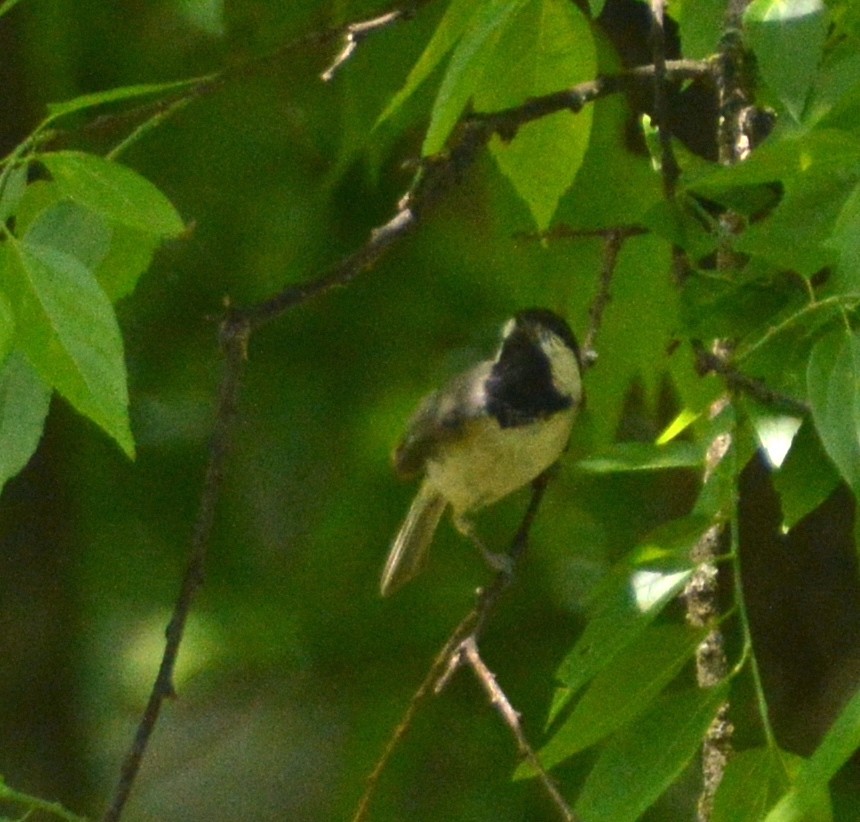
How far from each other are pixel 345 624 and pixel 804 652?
64 cm

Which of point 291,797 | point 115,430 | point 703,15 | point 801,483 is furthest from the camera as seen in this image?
point 291,797

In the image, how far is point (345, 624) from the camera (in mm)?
2129

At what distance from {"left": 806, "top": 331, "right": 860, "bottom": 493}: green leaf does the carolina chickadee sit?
0.68 meters

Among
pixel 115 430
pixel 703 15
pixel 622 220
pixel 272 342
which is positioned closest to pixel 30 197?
pixel 115 430

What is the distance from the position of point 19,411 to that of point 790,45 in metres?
0.47

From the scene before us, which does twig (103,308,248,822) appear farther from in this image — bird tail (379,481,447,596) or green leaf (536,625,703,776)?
bird tail (379,481,447,596)

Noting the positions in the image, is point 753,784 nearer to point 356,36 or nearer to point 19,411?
point 19,411

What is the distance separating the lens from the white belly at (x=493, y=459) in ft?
5.08

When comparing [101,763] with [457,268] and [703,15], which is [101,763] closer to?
[457,268]

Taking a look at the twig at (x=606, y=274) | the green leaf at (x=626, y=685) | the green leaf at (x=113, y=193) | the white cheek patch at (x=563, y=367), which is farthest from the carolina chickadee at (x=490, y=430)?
the green leaf at (x=113, y=193)

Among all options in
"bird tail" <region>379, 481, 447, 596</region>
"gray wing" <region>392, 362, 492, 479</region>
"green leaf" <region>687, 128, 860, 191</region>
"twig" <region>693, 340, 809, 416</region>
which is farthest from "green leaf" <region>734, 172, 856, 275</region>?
"bird tail" <region>379, 481, 447, 596</region>

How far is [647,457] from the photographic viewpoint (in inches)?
36.7

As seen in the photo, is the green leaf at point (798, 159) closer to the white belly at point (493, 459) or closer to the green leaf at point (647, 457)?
the green leaf at point (647, 457)

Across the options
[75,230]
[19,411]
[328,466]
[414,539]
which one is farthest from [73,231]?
[328,466]
